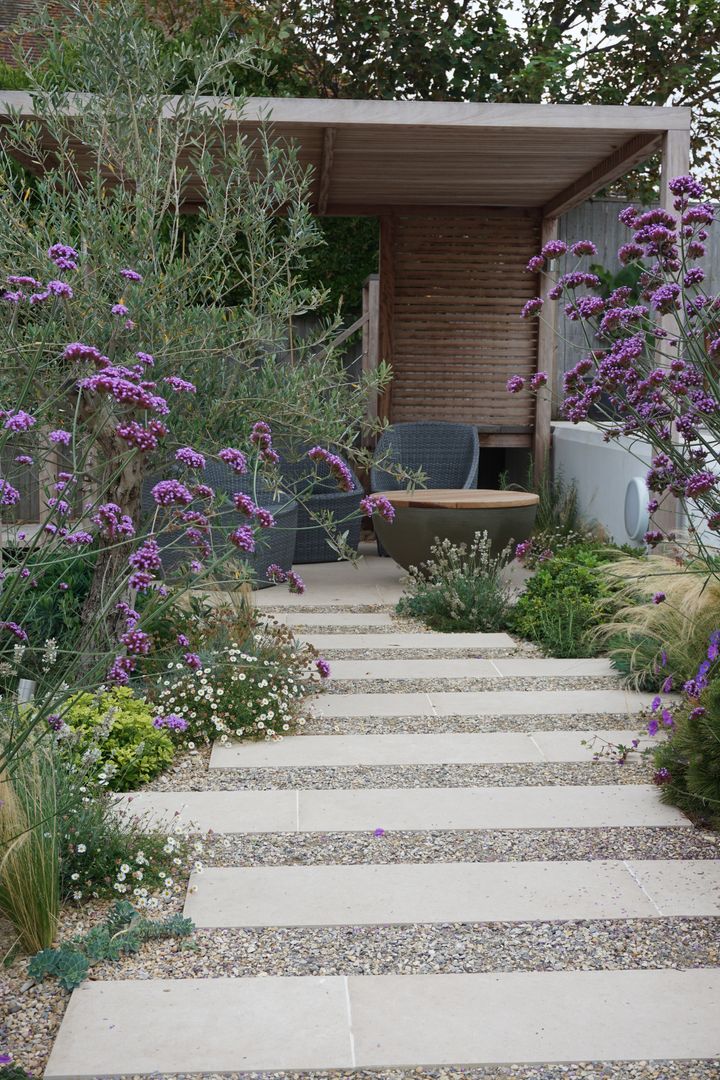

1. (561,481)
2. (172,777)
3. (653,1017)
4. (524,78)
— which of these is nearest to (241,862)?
(172,777)

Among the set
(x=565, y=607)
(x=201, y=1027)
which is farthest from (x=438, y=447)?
(x=201, y=1027)

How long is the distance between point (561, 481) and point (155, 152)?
17.9 feet

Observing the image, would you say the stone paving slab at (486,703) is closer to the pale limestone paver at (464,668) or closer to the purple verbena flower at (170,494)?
the pale limestone paver at (464,668)

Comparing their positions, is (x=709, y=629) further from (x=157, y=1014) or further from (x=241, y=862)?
(x=157, y=1014)

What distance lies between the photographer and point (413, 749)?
4250 millimetres

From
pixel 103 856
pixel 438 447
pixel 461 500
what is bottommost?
pixel 103 856

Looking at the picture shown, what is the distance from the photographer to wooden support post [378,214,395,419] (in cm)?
962

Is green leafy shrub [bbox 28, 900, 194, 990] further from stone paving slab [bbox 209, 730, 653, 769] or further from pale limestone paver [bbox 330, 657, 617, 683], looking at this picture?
pale limestone paver [bbox 330, 657, 617, 683]

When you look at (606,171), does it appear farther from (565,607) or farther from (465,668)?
(465,668)

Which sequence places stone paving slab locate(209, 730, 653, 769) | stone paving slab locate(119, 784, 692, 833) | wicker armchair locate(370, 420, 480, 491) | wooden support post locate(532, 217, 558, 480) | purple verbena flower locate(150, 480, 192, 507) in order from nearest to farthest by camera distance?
purple verbena flower locate(150, 480, 192, 507)
stone paving slab locate(119, 784, 692, 833)
stone paving slab locate(209, 730, 653, 769)
wicker armchair locate(370, 420, 480, 491)
wooden support post locate(532, 217, 558, 480)

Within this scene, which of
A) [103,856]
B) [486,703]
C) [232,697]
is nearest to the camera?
[103,856]

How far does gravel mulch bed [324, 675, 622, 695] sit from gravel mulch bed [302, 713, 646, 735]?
398 mm

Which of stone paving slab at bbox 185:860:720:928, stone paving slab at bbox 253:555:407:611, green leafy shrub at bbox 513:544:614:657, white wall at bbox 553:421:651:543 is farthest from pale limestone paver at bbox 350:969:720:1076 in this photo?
white wall at bbox 553:421:651:543

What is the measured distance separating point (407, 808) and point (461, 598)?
110 inches
